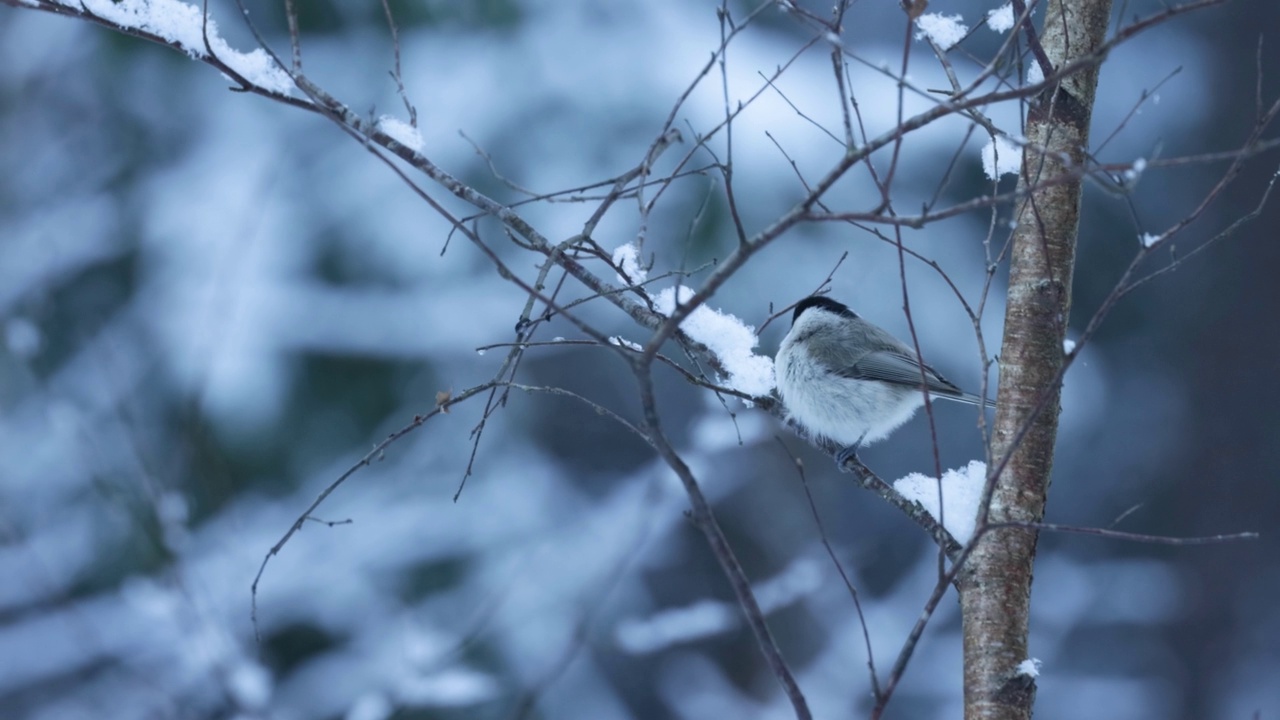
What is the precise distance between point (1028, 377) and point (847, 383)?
1.29 metres

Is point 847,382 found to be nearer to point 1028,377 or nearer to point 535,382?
point 1028,377

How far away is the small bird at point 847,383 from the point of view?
348cm

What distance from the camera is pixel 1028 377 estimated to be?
227 centimetres

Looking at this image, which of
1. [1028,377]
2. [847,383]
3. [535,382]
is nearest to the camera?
[1028,377]

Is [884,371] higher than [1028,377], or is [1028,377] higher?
[884,371]

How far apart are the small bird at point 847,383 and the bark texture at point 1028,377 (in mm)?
989

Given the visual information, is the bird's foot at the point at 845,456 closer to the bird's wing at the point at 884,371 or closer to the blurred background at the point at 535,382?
the bird's wing at the point at 884,371

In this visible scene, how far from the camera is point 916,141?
7277 mm

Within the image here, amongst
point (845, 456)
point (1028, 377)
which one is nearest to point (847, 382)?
point (845, 456)

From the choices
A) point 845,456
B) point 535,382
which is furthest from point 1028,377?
point 535,382

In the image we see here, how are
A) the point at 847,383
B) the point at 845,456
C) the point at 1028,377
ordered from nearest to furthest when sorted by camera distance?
the point at 1028,377 < the point at 845,456 < the point at 847,383

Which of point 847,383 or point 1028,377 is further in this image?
point 847,383

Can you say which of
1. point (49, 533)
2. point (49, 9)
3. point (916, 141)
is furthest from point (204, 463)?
point (916, 141)

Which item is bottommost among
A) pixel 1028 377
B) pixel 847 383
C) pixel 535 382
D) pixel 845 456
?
pixel 1028 377
